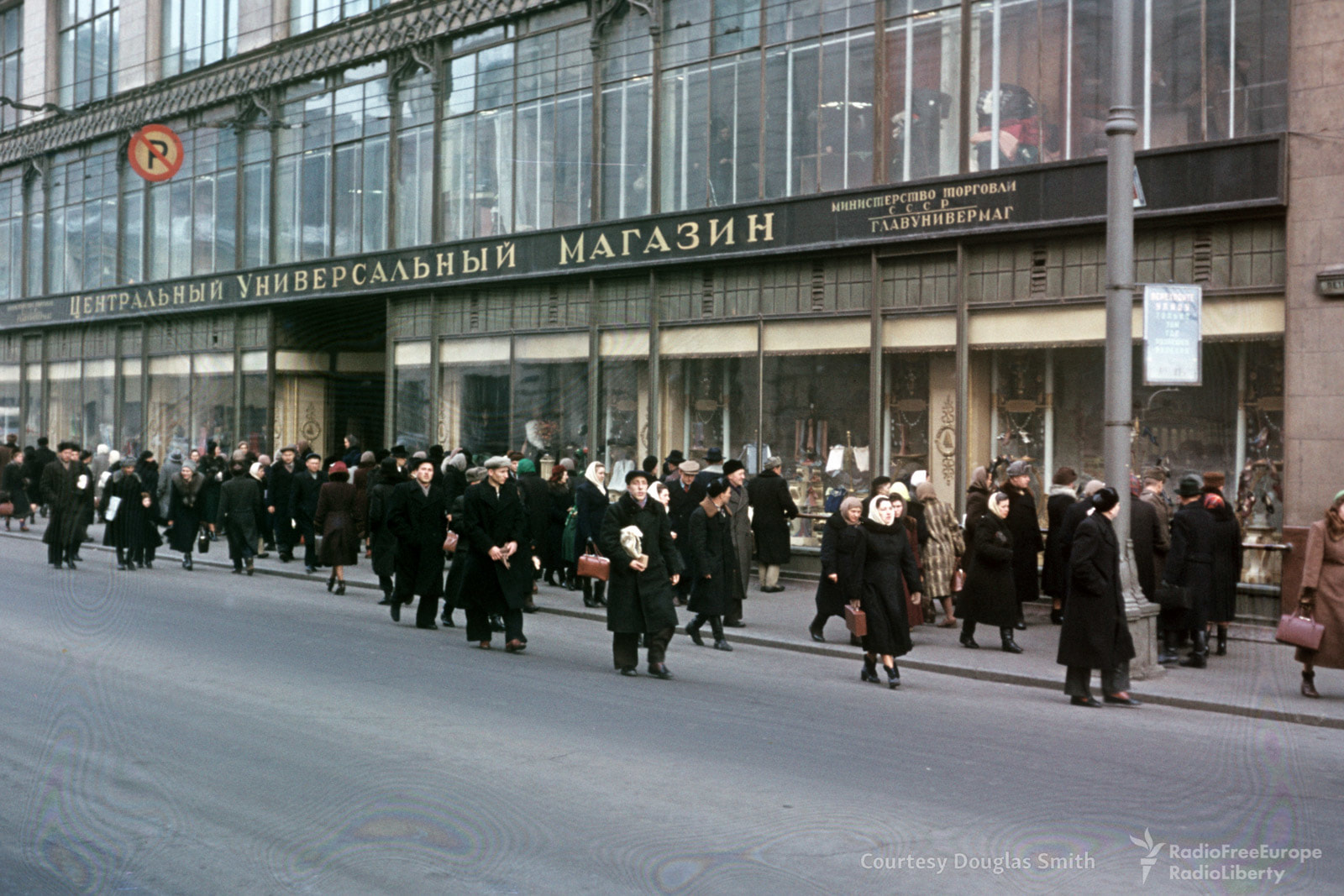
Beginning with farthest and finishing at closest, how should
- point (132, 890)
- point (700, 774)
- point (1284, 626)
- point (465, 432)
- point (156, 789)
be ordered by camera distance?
point (465, 432), point (1284, 626), point (700, 774), point (156, 789), point (132, 890)

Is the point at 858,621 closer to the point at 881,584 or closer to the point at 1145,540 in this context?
the point at 881,584

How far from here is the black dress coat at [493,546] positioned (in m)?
12.8

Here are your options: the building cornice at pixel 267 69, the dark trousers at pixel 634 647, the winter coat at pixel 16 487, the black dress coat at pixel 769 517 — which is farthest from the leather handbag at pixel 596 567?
the winter coat at pixel 16 487

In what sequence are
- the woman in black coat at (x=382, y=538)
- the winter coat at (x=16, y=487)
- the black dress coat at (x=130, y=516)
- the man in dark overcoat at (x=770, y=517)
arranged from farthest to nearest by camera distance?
1. the winter coat at (x=16, y=487)
2. the black dress coat at (x=130, y=516)
3. the man in dark overcoat at (x=770, y=517)
4. the woman in black coat at (x=382, y=538)

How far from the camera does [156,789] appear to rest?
703 centimetres

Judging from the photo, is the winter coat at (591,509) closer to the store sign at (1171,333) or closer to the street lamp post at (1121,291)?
the street lamp post at (1121,291)

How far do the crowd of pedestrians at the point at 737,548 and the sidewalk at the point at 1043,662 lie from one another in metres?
0.29

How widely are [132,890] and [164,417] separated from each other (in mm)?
30307

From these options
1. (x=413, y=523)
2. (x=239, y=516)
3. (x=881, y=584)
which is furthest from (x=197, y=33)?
(x=881, y=584)

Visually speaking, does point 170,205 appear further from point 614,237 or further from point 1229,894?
point 1229,894

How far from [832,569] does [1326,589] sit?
455cm

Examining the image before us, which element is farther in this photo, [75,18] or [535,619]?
[75,18]

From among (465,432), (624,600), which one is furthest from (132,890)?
(465,432)

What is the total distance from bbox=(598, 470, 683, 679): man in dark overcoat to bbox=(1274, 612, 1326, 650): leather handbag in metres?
5.11
